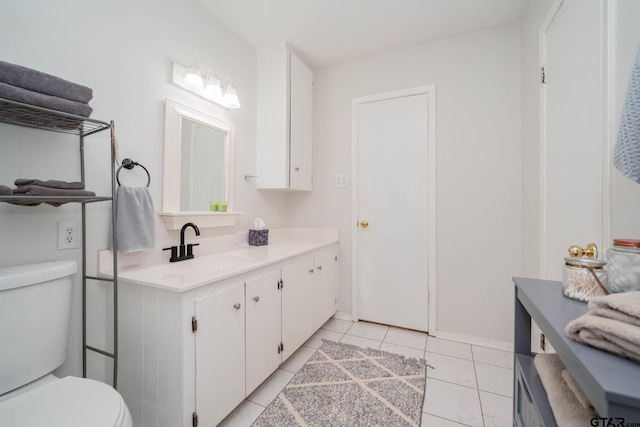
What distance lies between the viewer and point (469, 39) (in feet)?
7.22

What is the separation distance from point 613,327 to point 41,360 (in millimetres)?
1689

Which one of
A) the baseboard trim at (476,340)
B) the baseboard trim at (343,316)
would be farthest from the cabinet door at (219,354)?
the baseboard trim at (476,340)

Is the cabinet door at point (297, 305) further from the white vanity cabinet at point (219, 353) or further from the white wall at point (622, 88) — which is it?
the white wall at point (622, 88)

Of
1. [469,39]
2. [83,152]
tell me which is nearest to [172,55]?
[83,152]

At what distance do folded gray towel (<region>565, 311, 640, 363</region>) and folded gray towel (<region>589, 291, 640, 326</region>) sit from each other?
1 cm

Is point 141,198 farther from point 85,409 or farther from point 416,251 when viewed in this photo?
point 416,251

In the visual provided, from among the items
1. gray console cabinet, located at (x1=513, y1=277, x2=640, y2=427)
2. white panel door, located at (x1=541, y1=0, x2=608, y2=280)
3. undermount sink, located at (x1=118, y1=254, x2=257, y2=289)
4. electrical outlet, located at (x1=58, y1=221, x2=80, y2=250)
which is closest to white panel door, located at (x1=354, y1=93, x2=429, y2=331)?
white panel door, located at (x1=541, y1=0, x2=608, y2=280)

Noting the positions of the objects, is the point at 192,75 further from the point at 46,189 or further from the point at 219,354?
the point at 219,354

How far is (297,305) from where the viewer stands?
6.27 feet

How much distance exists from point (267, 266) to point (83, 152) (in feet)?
3.45

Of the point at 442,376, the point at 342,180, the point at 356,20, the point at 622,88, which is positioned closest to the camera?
the point at 622,88

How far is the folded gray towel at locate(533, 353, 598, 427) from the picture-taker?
A: 59cm

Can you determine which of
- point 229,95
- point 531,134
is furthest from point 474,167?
point 229,95

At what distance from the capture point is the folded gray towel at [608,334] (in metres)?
0.46
